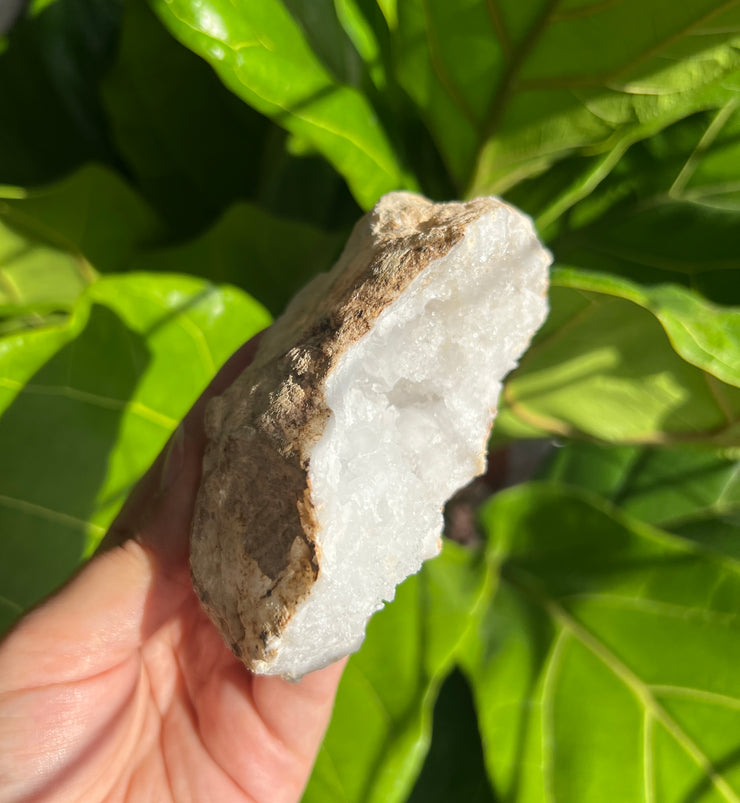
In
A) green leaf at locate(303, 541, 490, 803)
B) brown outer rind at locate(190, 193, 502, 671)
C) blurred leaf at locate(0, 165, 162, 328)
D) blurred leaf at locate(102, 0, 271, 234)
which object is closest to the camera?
brown outer rind at locate(190, 193, 502, 671)

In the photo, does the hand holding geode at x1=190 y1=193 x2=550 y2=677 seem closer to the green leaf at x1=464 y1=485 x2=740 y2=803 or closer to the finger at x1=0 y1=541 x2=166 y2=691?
the finger at x1=0 y1=541 x2=166 y2=691

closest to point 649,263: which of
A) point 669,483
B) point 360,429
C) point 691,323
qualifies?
point 691,323

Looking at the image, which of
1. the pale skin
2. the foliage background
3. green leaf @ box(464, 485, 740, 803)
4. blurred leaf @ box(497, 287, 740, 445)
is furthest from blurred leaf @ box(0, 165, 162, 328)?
green leaf @ box(464, 485, 740, 803)

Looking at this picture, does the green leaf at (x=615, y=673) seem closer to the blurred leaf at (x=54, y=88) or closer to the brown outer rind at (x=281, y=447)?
the brown outer rind at (x=281, y=447)

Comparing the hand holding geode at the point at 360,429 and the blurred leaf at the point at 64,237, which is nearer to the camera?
the hand holding geode at the point at 360,429

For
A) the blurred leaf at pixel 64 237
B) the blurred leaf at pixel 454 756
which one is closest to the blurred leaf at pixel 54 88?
the blurred leaf at pixel 64 237
